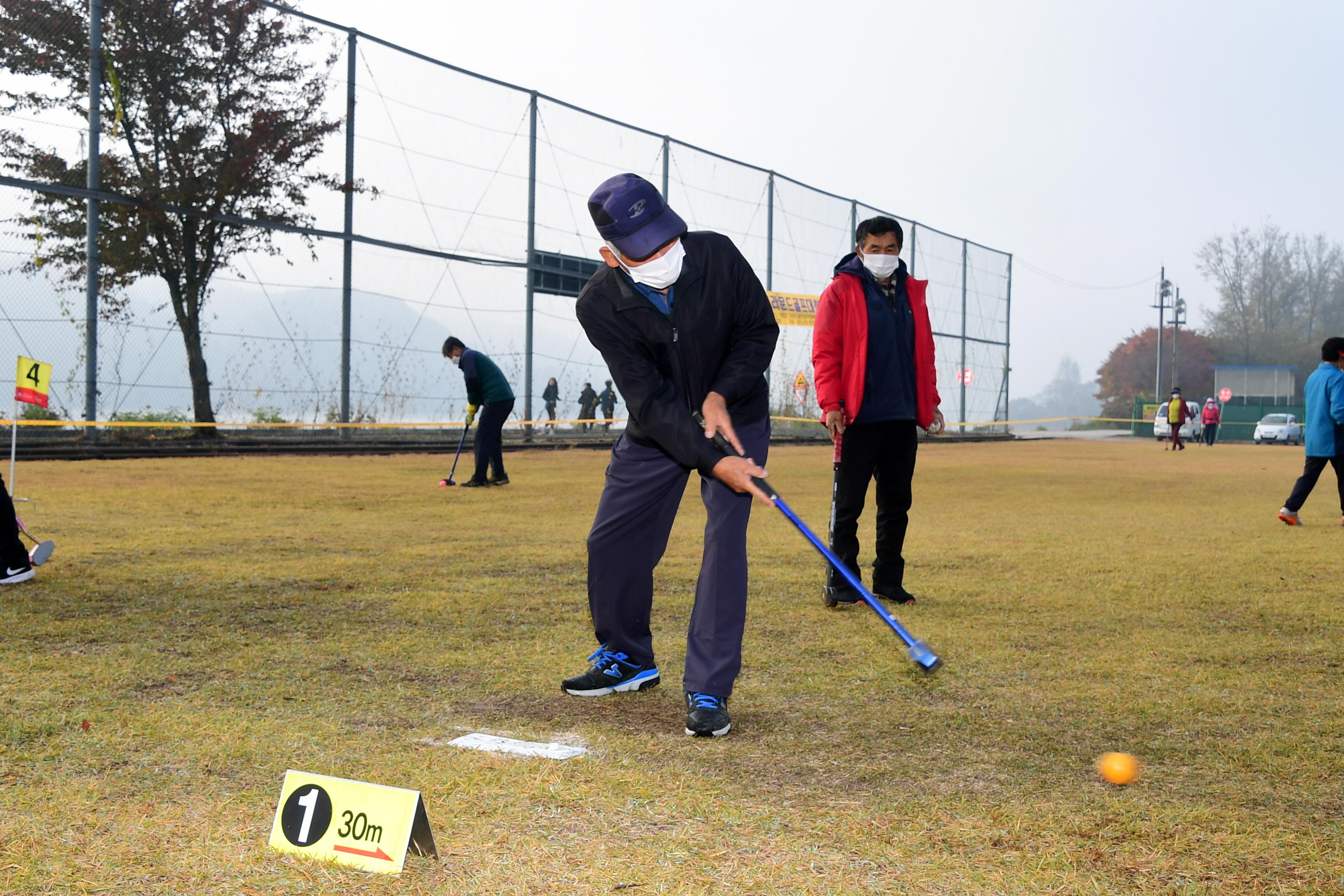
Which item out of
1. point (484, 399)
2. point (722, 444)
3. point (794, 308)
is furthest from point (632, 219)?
point (794, 308)

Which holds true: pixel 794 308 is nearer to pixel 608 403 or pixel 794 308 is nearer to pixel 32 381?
pixel 608 403

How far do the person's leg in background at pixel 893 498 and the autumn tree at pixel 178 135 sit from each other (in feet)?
50.5

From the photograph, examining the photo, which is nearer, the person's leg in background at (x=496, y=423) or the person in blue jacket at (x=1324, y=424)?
the person in blue jacket at (x=1324, y=424)

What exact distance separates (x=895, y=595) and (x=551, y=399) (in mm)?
20280

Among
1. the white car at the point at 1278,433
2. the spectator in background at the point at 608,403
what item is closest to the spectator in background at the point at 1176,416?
the white car at the point at 1278,433

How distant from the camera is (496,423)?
12.9m

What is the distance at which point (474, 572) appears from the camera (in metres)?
6.70

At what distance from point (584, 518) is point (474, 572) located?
326 cm

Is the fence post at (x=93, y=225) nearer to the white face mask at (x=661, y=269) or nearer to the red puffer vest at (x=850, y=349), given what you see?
the red puffer vest at (x=850, y=349)

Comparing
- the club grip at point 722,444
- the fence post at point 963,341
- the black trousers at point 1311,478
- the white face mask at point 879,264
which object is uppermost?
the fence post at point 963,341

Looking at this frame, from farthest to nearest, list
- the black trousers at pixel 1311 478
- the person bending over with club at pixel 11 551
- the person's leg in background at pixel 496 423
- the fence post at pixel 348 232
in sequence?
the fence post at pixel 348 232 < the person's leg in background at pixel 496 423 < the black trousers at pixel 1311 478 < the person bending over with club at pixel 11 551

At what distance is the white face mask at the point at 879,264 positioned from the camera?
19.2 feet

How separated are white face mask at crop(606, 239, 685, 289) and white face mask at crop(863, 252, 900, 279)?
8.12ft

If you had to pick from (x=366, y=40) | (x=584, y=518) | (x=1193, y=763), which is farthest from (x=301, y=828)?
(x=366, y=40)
